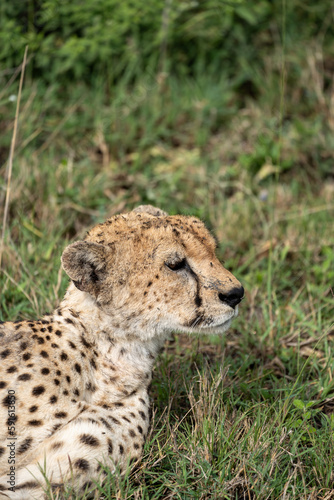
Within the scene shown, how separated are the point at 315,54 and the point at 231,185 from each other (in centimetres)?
182

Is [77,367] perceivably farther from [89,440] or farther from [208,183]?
[208,183]

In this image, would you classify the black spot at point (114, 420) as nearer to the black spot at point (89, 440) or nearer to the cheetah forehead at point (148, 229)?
the black spot at point (89, 440)

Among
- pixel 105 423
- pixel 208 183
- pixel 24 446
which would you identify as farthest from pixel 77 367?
pixel 208 183

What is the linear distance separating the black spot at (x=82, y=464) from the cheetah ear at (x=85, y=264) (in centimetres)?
66

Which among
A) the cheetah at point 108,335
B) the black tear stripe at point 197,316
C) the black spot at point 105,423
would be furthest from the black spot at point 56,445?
the black tear stripe at point 197,316

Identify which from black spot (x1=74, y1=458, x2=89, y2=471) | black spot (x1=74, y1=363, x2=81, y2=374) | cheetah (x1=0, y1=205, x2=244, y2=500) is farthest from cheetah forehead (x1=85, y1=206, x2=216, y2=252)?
black spot (x1=74, y1=458, x2=89, y2=471)

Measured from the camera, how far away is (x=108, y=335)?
2.67 meters

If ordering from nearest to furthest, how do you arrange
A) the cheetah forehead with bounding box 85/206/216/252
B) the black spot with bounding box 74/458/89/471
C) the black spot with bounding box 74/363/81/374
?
the black spot with bounding box 74/458/89/471, the black spot with bounding box 74/363/81/374, the cheetah forehead with bounding box 85/206/216/252

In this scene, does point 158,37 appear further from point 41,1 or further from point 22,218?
point 22,218

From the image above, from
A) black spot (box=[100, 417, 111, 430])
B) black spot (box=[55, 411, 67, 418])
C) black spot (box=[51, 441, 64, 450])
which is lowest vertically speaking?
black spot (box=[100, 417, 111, 430])

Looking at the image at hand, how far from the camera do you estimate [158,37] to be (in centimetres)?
563

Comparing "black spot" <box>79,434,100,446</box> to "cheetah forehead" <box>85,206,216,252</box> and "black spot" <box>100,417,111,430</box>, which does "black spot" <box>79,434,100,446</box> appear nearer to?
"black spot" <box>100,417,111,430</box>

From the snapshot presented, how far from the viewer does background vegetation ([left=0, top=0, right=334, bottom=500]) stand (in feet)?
8.94

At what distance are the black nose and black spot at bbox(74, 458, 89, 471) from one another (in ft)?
2.74
